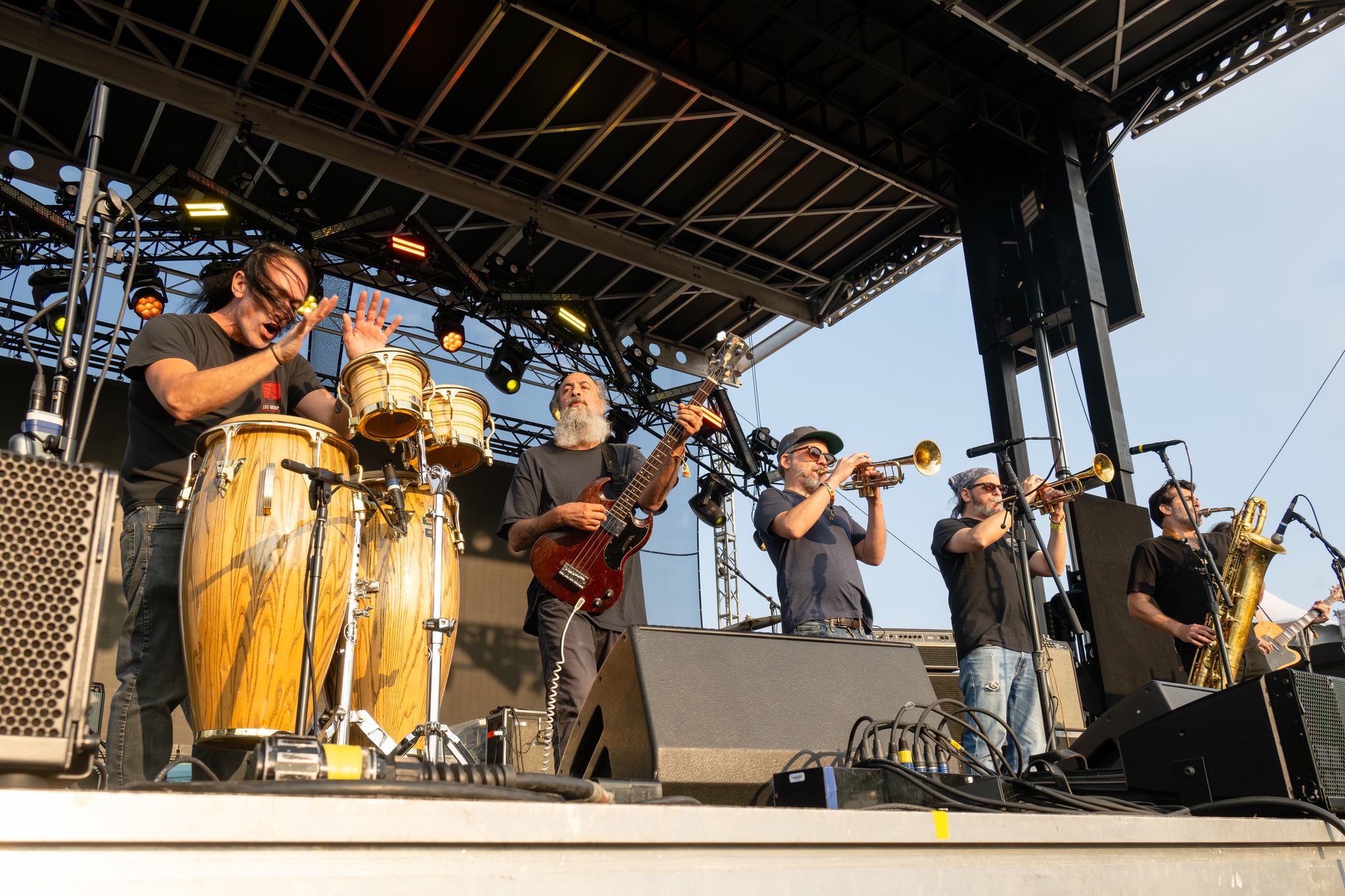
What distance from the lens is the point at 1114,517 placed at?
20.0ft

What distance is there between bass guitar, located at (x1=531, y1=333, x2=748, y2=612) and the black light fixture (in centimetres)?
634

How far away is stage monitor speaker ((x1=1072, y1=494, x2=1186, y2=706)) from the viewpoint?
218 inches

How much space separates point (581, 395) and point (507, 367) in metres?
5.34

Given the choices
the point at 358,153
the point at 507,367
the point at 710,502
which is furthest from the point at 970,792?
the point at 710,502

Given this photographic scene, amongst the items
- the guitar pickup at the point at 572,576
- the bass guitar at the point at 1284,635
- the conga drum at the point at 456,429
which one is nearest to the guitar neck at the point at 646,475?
the guitar pickup at the point at 572,576

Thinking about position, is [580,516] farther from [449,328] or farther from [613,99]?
[449,328]

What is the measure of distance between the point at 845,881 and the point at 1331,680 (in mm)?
1515

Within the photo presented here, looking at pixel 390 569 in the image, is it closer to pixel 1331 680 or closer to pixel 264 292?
pixel 264 292

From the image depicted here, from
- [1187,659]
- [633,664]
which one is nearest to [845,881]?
[633,664]

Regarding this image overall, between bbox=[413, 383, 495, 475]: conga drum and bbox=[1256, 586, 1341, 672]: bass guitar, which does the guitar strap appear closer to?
bbox=[413, 383, 495, 475]: conga drum

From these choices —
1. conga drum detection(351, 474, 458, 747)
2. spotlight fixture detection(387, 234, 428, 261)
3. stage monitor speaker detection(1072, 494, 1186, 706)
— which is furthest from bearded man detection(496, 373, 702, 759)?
spotlight fixture detection(387, 234, 428, 261)

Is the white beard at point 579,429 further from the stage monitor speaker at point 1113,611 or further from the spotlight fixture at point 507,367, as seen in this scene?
the spotlight fixture at point 507,367

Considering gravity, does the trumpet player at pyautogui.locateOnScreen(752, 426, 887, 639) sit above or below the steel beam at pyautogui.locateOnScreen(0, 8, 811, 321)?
below

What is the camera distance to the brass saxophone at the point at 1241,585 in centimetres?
522
